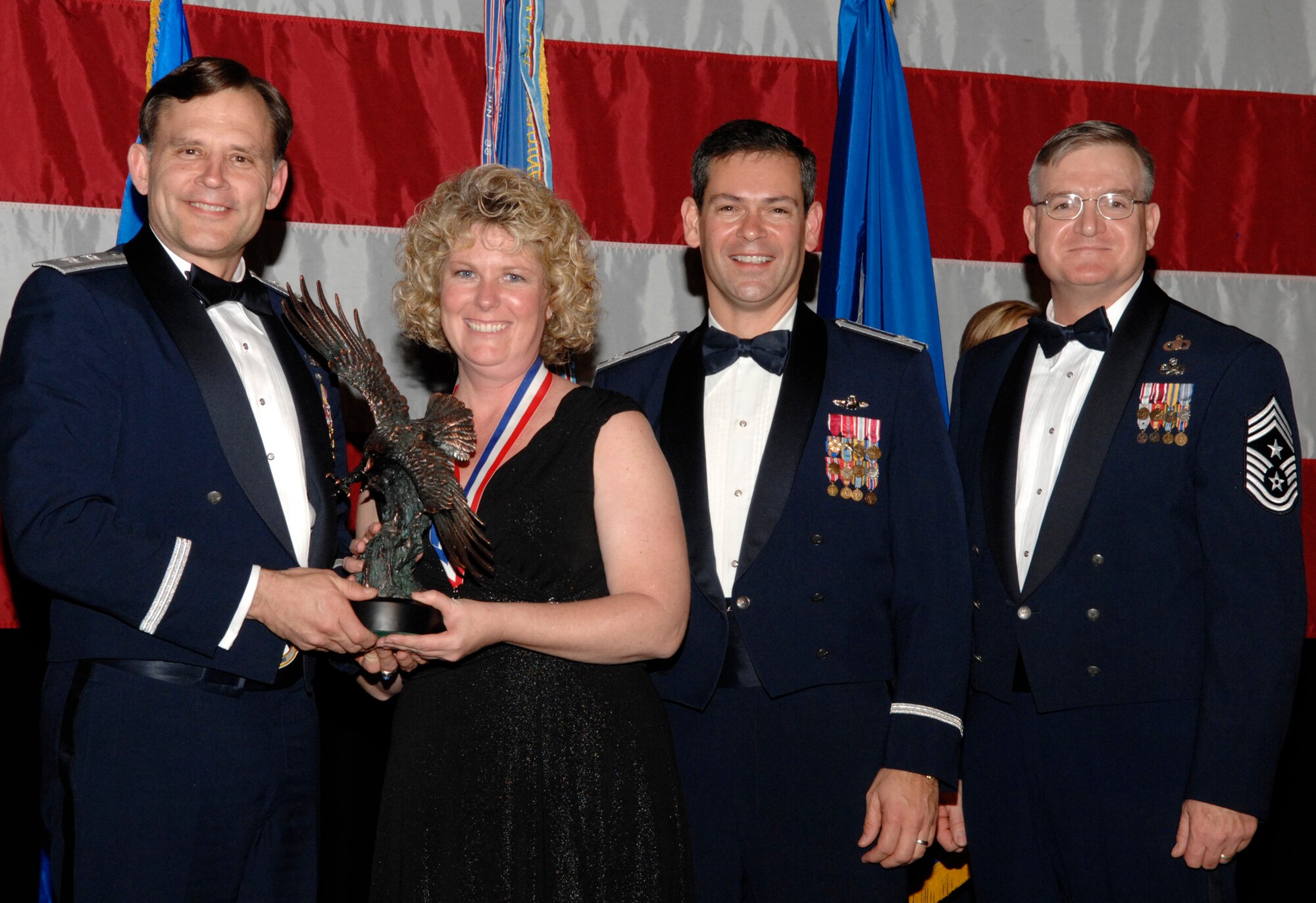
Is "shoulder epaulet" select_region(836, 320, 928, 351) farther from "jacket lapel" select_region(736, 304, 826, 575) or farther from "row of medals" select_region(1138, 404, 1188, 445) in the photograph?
"row of medals" select_region(1138, 404, 1188, 445)

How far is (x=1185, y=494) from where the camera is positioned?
222cm

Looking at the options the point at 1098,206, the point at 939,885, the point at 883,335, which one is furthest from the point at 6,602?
the point at 1098,206

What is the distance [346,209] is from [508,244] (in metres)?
1.46

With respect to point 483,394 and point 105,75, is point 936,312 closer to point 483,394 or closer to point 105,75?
point 483,394

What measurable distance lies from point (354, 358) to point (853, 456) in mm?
964

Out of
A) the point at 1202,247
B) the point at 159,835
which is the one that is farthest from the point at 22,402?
the point at 1202,247

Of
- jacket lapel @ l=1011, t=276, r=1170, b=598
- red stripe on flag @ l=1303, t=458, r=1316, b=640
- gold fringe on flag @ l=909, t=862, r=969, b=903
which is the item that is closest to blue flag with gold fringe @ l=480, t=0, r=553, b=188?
jacket lapel @ l=1011, t=276, r=1170, b=598

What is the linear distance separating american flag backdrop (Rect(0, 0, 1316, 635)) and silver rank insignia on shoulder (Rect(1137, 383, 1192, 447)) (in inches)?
59.9

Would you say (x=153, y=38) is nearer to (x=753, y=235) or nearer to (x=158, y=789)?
(x=753, y=235)

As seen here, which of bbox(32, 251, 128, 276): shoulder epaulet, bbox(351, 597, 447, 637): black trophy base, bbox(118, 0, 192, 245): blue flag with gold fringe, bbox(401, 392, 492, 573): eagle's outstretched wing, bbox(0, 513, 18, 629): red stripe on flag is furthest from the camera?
bbox(0, 513, 18, 629): red stripe on flag

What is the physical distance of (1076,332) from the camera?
7.83ft

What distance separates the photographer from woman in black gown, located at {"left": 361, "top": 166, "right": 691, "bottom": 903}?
186 cm

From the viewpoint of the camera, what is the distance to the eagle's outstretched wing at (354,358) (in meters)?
1.95

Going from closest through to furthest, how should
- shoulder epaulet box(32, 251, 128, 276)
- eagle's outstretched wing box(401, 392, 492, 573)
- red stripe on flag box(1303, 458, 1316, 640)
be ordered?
eagle's outstretched wing box(401, 392, 492, 573) → shoulder epaulet box(32, 251, 128, 276) → red stripe on flag box(1303, 458, 1316, 640)
